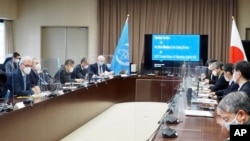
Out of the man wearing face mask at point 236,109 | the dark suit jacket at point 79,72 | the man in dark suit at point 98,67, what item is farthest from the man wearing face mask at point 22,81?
the man wearing face mask at point 236,109

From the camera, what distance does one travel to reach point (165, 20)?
9867 millimetres

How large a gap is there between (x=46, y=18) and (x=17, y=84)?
5852 mm

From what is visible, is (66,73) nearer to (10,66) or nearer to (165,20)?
(10,66)

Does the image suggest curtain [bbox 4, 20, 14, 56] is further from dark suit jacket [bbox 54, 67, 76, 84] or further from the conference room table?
dark suit jacket [bbox 54, 67, 76, 84]

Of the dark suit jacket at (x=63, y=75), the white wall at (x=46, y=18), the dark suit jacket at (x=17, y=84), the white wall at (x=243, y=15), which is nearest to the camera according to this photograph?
the dark suit jacket at (x=17, y=84)

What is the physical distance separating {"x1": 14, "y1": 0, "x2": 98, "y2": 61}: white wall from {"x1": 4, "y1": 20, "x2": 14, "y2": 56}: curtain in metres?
0.15

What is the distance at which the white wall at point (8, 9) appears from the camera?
31.5ft

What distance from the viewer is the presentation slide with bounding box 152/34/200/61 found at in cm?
930

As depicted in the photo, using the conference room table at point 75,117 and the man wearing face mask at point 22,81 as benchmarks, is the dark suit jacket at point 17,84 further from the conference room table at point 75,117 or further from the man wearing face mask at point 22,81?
the conference room table at point 75,117

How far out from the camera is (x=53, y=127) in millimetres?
4516

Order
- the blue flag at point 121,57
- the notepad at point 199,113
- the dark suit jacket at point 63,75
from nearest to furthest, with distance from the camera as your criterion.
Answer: the notepad at point 199,113
the dark suit jacket at point 63,75
the blue flag at point 121,57

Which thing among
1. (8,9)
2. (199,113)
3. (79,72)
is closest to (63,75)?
(79,72)

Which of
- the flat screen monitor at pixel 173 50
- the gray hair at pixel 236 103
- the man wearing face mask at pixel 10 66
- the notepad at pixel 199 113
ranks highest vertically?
the flat screen monitor at pixel 173 50

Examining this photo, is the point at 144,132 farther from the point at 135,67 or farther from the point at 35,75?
the point at 135,67
